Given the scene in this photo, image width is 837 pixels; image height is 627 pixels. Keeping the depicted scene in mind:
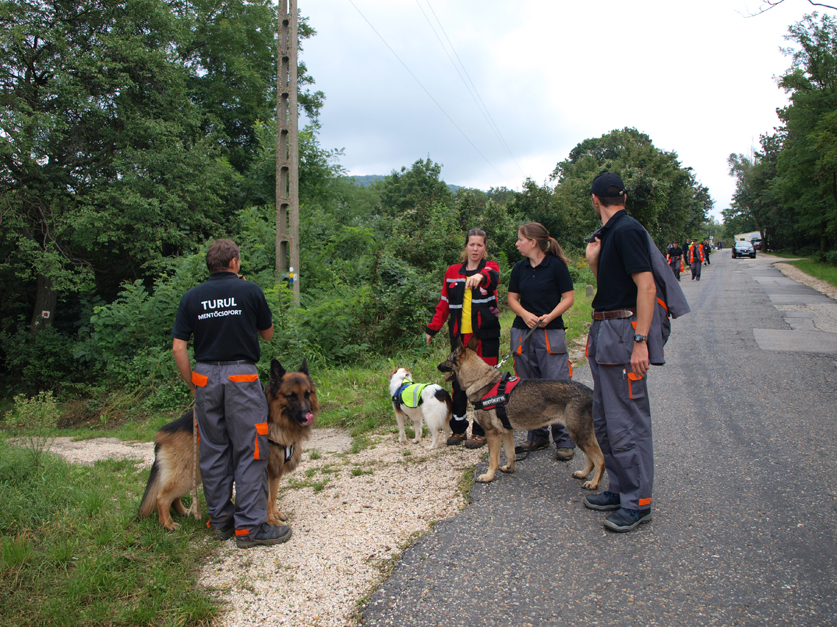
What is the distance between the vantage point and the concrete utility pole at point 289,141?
11.1m

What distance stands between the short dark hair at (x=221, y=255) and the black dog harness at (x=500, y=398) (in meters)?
2.47

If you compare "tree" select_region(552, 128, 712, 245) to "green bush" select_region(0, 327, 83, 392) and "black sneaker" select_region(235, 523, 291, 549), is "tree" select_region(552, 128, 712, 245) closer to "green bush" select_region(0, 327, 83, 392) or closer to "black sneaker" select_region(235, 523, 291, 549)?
"green bush" select_region(0, 327, 83, 392)

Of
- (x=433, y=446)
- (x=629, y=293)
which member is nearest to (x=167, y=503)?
(x=433, y=446)

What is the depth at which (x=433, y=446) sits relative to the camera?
5484mm

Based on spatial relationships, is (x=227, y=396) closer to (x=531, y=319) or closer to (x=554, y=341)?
(x=531, y=319)

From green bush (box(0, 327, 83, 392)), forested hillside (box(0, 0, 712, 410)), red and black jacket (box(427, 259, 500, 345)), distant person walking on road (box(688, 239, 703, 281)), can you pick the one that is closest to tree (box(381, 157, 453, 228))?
distant person walking on road (box(688, 239, 703, 281))

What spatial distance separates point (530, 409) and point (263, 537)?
7.86 ft

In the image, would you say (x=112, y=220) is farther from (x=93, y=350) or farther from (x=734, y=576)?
(x=734, y=576)

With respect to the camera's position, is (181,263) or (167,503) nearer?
(167,503)

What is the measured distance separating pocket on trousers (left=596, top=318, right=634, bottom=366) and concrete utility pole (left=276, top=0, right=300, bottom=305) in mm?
8359

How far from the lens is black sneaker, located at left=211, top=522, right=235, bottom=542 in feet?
12.1

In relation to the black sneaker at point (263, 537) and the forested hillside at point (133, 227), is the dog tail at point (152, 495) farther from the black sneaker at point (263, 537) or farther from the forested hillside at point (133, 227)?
the forested hillside at point (133, 227)

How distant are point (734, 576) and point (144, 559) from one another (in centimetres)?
368

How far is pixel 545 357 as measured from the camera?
4.98 metres
